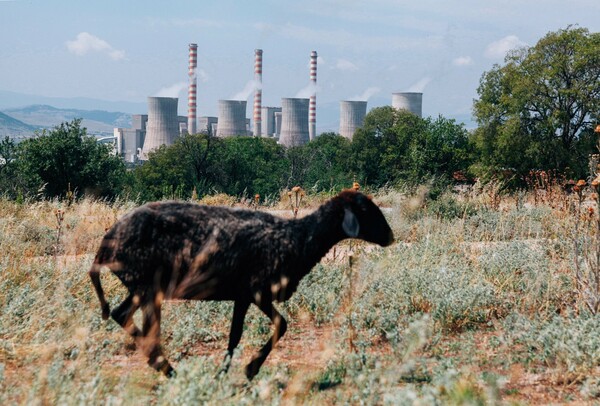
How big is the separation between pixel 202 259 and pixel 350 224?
1006 millimetres

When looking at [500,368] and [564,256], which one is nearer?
[500,368]

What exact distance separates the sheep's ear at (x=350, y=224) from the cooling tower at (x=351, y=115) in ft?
286

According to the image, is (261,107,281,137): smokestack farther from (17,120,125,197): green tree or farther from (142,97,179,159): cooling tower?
(17,120,125,197): green tree

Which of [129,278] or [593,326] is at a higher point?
[129,278]

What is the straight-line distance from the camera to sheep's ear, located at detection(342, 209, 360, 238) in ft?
14.8

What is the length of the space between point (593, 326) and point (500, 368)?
43.5 inches

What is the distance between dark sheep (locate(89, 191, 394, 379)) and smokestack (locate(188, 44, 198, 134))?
319 ft

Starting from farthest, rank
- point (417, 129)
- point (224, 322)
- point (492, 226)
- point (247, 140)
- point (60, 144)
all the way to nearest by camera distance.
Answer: point (247, 140), point (417, 129), point (60, 144), point (492, 226), point (224, 322)

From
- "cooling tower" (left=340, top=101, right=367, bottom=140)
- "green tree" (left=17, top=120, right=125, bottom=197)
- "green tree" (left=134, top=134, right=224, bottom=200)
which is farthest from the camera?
"cooling tower" (left=340, top=101, right=367, bottom=140)

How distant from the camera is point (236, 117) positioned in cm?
9431

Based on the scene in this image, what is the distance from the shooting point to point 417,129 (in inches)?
1842

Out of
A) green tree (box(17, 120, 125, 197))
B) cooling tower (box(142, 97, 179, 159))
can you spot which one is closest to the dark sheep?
green tree (box(17, 120, 125, 197))

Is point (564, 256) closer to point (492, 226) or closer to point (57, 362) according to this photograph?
point (492, 226)

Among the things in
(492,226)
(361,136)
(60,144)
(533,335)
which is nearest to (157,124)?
(361,136)
